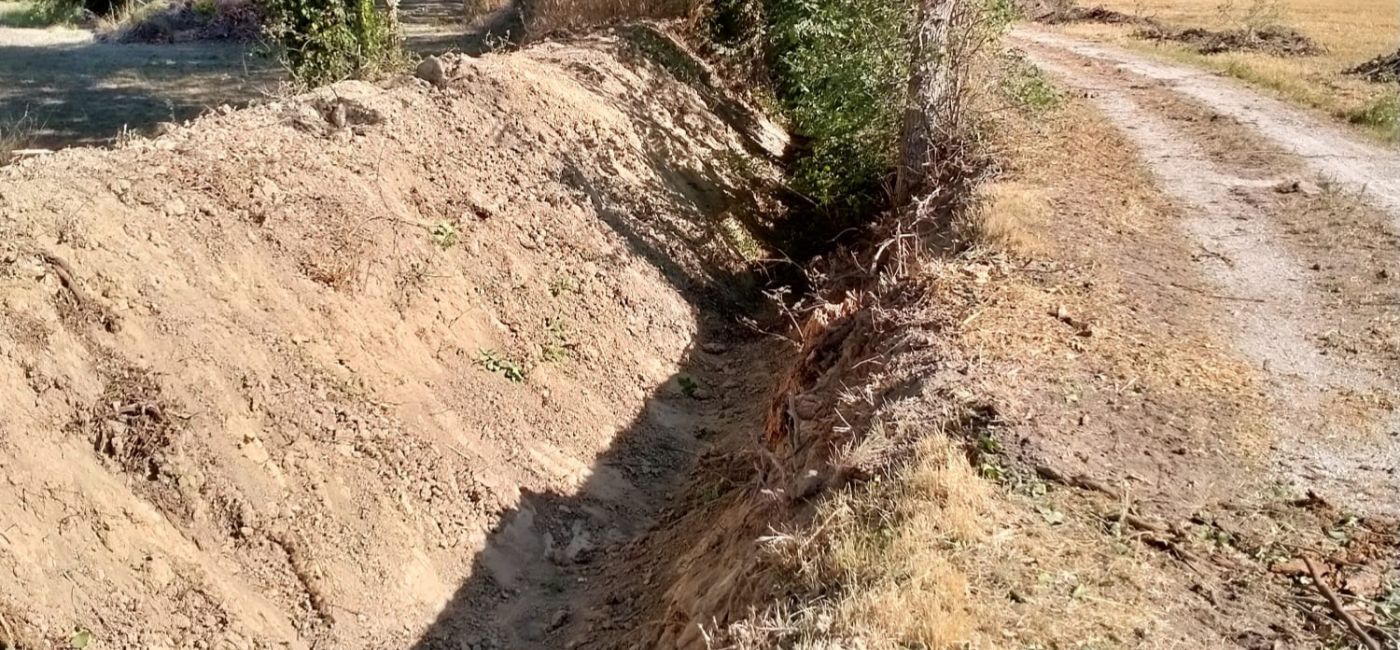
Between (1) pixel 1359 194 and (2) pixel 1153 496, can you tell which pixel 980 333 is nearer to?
(2) pixel 1153 496

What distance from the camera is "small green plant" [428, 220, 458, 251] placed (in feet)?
24.7

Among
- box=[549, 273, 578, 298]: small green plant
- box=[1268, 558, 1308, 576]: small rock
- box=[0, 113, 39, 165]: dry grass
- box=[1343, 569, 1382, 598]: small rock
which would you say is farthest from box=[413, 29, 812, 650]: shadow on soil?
box=[0, 113, 39, 165]: dry grass

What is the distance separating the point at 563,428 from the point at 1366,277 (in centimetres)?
576

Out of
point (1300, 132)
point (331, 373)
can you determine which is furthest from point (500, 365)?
point (1300, 132)

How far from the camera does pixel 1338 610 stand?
3.79m

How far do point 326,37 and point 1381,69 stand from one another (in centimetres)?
1660

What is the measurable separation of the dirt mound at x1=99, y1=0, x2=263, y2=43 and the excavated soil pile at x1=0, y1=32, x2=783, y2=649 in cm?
1796

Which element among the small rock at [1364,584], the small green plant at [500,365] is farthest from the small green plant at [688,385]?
the small rock at [1364,584]

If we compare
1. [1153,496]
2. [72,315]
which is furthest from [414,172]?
[1153,496]

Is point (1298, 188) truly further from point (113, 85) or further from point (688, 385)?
point (113, 85)

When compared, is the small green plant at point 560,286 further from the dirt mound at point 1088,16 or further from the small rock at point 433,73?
the dirt mound at point 1088,16

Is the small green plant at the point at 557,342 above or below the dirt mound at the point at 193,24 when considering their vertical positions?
above

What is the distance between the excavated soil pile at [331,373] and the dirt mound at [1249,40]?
1732cm

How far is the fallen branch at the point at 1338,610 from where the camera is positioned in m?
3.66
